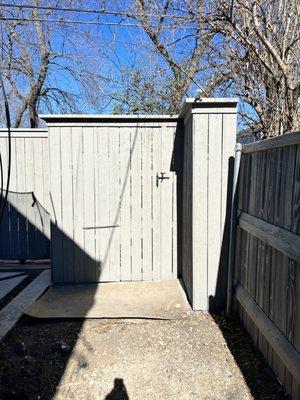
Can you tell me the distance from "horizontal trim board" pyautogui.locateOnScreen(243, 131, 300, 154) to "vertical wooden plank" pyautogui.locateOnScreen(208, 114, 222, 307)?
0.36 m

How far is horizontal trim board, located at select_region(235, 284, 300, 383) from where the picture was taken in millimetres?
1810

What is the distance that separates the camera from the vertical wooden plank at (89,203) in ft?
13.2

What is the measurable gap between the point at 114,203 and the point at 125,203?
0.13 m

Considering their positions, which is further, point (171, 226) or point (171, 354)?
point (171, 226)

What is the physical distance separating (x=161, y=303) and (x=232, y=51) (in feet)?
Answer: 10.8

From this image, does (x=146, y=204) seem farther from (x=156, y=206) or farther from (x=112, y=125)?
(x=112, y=125)

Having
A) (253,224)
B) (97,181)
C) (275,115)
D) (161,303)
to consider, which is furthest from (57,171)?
(275,115)

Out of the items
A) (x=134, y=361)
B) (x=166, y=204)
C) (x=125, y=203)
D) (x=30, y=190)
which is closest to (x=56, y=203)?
(x=125, y=203)

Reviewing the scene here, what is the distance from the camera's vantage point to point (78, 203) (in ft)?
13.4

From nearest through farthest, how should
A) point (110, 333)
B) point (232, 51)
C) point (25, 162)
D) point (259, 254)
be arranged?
point (259, 254), point (110, 333), point (232, 51), point (25, 162)

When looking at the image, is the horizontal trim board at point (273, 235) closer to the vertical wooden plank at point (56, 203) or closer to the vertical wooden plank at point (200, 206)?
the vertical wooden plank at point (200, 206)

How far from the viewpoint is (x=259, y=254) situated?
2.50 m

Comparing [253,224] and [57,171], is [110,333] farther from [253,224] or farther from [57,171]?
[57,171]

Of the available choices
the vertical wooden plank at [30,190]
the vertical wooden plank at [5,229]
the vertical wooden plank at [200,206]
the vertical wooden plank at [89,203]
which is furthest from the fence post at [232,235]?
the vertical wooden plank at [5,229]
